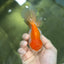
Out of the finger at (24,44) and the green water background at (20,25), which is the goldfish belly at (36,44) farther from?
the green water background at (20,25)

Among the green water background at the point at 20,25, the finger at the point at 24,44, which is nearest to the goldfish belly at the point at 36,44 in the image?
the finger at the point at 24,44

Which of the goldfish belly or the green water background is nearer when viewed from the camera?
the goldfish belly

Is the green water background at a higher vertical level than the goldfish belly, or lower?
lower

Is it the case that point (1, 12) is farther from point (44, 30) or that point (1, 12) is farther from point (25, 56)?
point (25, 56)

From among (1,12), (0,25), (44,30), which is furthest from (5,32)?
(44,30)

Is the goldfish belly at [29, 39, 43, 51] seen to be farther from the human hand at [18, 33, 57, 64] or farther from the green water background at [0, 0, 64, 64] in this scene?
the green water background at [0, 0, 64, 64]

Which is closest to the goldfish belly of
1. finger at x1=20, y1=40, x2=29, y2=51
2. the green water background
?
finger at x1=20, y1=40, x2=29, y2=51

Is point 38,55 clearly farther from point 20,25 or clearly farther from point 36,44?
point 20,25

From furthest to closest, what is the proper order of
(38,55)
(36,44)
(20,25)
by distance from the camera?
(20,25), (38,55), (36,44)

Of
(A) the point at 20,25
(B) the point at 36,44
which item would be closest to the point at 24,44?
(B) the point at 36,44
